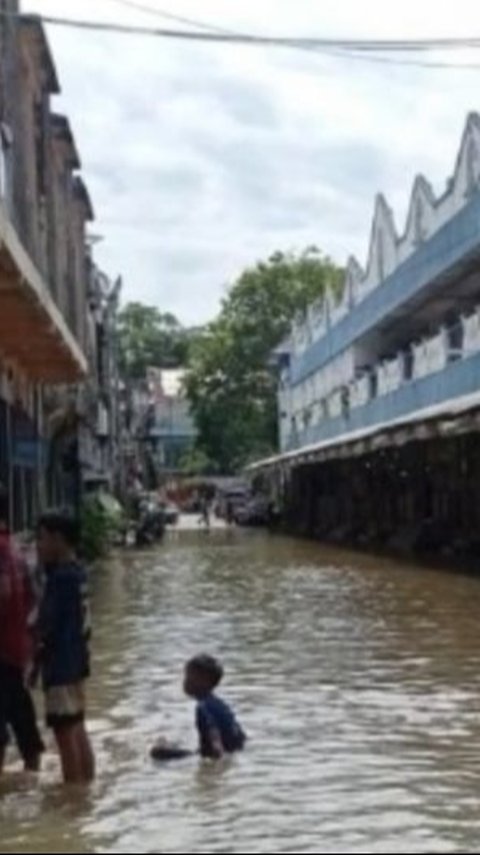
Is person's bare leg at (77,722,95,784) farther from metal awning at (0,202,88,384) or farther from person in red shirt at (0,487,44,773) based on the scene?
metal awning at (0,202,88,384)

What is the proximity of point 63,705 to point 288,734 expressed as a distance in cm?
271

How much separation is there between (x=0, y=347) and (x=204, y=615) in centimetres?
580

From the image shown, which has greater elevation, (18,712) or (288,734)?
(18,712)

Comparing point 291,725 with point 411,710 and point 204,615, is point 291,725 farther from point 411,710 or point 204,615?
point 204,615

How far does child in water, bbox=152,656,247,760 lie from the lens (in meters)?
11.5

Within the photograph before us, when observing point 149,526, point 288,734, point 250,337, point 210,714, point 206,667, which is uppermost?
point 250,337

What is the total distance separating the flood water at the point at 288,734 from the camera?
9.43 metres

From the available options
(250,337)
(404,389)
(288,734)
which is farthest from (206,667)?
(250,337)

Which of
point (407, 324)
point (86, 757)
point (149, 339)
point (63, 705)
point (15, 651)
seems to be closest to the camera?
point (63, 705)

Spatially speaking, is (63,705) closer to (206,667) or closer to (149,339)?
(206,667)

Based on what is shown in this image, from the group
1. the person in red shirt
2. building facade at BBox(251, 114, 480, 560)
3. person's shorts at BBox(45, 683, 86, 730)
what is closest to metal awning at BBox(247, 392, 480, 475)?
building facade at BBox(251, 114, 480, 560)

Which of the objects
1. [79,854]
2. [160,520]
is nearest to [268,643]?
[79,854]

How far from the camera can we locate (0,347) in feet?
92.3

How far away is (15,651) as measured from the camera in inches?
426
